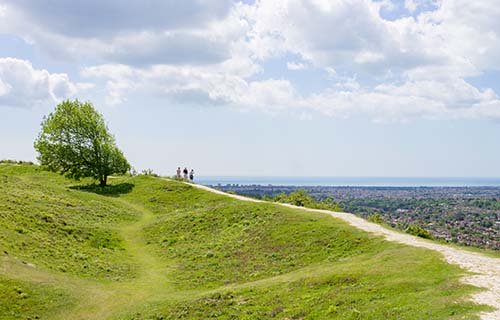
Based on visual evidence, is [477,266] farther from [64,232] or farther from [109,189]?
[109,189]

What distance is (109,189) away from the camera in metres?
67.7

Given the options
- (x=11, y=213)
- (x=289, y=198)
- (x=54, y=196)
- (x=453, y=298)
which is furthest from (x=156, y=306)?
(x=289, y=198)

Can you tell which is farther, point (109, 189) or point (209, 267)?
point (109, 189)

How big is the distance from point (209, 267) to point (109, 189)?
3913cm

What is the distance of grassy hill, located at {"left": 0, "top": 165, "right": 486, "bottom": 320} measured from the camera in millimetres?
19931

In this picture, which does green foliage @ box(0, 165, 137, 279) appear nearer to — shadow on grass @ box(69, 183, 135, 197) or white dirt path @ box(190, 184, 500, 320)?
shadow on grass @ box(69, 183, 135, 197)

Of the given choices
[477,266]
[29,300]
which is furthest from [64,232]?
[477,266]

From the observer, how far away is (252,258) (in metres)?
33.2

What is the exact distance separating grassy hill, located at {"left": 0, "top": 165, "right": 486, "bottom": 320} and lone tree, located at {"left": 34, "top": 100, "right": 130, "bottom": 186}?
17.8 m

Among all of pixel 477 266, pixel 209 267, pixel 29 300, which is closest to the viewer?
pixel 477 266

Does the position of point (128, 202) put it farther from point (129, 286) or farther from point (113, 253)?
point (129, 286)

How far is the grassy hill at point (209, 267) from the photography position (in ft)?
65.4

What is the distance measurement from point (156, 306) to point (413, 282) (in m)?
13.5

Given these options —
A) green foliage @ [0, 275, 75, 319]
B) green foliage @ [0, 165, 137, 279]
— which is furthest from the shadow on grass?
green foliage @ [0, 275, 75, 319]
